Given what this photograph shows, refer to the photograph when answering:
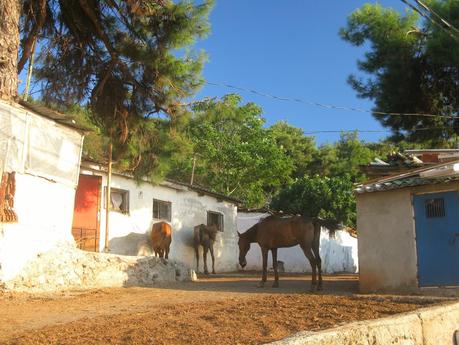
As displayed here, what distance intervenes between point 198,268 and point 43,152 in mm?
10980

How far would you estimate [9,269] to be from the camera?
8953 mm

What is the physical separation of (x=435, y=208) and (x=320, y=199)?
1525cm

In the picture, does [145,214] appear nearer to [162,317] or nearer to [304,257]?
[304,257]

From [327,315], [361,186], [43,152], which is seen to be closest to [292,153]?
[361,186]

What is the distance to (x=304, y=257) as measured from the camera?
24734 millimetres

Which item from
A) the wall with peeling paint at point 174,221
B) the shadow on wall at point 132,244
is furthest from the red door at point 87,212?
the shadow on wall at point 132,244

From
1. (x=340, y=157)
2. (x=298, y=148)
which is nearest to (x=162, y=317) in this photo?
(x=298, y=148)

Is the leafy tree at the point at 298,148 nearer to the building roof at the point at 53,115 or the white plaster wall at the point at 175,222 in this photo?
the white plaster wall at the point at 175,222

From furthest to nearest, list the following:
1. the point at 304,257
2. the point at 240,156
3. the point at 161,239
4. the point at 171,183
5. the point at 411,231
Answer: the point at 240,156 < the point at 304,257 < the point at 171,183 < the point at 161,239 < the point at 411,231

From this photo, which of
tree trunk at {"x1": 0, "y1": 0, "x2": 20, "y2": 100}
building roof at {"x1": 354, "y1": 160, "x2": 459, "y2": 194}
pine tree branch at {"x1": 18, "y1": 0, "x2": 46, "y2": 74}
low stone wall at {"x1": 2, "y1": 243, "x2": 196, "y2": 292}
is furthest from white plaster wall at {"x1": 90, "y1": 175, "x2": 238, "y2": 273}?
building roof at {"x1": 354, "y1": 160, "x2": 459, "y2": 194}

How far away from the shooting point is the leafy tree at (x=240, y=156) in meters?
28.0

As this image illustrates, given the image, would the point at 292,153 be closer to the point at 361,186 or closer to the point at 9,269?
the point at 361,186

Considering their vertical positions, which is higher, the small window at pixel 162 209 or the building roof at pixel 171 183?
the building roof at pixel 171 183

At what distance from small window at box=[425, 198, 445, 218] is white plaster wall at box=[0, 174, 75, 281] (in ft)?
24.5
